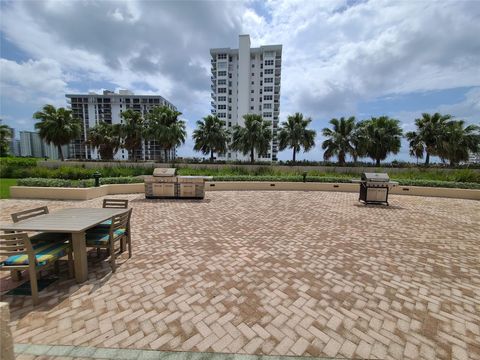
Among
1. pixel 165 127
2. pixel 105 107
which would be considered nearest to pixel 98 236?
pixel 165 127

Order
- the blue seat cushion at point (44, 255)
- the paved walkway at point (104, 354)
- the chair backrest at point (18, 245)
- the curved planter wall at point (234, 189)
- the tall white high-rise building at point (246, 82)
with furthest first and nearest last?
the tall white high-rise building at point (246, 82) → the curved planter wall at point (234, 189) → the blue seat cushion at point (44, 255) → the chair backrest at point (18, 245) → the paved walkway at point (104, 354)

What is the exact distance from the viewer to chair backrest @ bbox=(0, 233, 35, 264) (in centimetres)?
274

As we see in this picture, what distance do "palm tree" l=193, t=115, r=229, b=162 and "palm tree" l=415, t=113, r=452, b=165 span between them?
75.0ft

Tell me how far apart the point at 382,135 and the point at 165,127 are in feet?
83.1

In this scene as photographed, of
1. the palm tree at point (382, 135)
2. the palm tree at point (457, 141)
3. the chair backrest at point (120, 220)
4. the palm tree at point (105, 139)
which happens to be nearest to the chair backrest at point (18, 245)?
the chair backrest at point (120, 220)

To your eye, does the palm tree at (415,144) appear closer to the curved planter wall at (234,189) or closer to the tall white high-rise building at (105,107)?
the curved planter wall at (234,189)

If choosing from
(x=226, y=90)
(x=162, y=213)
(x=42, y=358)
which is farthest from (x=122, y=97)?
(x=42, y=358)

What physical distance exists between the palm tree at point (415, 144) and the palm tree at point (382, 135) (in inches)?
57.5

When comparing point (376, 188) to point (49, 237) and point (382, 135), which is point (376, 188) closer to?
point (49, 237)

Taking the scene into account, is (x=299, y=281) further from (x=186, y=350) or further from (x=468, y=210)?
(x=468, y=210)

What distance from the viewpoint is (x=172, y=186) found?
1058 centimetres

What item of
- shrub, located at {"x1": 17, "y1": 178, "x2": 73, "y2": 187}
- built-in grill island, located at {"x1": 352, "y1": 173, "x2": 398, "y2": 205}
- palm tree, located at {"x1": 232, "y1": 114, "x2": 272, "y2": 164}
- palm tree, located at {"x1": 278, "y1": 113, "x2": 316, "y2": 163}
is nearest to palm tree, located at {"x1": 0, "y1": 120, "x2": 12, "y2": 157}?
shrub, located at {"x1": 17, "y1": 178, "x2": 73, "y2": 187}

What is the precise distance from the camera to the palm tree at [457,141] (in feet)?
72.0

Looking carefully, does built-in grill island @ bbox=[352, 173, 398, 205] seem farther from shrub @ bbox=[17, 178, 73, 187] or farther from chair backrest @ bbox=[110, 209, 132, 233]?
shrub @ bbox=[17, 178, 73, 187]
